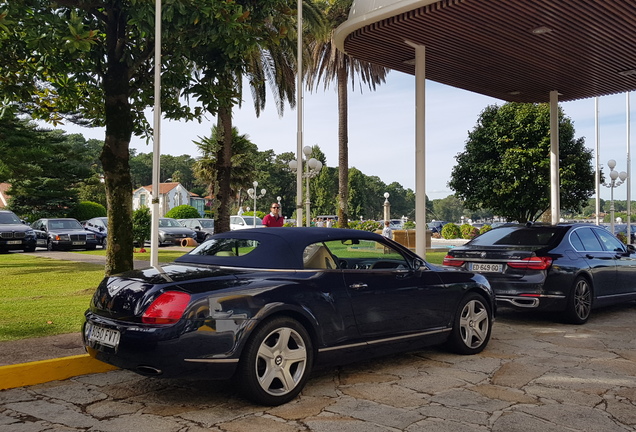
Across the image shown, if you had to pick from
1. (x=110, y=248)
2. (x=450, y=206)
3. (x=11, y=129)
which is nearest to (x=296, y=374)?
(x=110, y=248)

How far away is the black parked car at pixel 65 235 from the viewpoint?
83.0 ft

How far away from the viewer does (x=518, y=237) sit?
8.65m

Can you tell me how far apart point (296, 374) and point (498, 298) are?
424 cm

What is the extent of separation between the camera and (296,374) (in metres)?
4.66

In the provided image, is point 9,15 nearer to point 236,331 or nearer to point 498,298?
point 236,331

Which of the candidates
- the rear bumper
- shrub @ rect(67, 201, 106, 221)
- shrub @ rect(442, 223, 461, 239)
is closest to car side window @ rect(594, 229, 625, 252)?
the rear bumper

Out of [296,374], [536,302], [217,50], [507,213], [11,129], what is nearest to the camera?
[296,374]

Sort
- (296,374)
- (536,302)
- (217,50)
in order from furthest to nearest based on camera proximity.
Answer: (217,50) → (536,302) → (296,374)

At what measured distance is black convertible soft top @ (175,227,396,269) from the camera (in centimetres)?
492

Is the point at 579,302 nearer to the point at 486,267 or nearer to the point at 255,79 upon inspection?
the point at 486,267

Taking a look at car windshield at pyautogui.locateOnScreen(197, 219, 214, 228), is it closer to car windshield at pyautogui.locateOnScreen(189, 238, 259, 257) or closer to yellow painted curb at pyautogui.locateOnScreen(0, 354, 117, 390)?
yellow painted curb at pyautogui.locateOnScreen(0, 354, 117, 390)

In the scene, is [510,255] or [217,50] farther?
[217,50]

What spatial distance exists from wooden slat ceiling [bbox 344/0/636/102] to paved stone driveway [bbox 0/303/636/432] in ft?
20.4

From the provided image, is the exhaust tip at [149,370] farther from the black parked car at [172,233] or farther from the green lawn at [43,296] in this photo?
the black parked car at [172,233]
